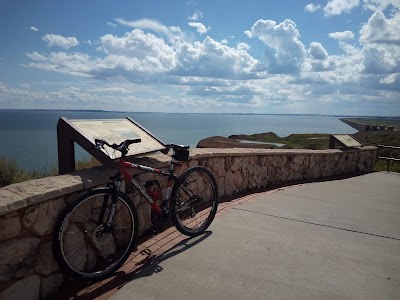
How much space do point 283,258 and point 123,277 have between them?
163cm

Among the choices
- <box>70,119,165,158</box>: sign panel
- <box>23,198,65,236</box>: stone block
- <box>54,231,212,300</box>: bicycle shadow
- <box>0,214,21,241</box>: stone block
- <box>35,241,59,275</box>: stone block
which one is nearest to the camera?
<box>0,214,21,241</box>: stone block

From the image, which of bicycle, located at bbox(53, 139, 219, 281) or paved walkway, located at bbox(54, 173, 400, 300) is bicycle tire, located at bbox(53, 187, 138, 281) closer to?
bicycle, located at bbox(53, 139, 219, 281)

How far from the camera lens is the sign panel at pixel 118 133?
3.63 metres

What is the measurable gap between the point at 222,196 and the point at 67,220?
357 cm

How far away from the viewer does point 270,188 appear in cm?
718

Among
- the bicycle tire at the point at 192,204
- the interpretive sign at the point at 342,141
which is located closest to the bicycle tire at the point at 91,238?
the bicycle tire at the point at 192,204

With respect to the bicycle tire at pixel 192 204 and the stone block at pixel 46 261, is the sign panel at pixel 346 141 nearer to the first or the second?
the bicycle tire at pixel 192 204

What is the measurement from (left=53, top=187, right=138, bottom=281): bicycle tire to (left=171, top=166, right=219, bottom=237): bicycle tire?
0.65m

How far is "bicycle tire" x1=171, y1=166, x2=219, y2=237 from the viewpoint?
403cm

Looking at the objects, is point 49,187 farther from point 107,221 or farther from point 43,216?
point 107,221

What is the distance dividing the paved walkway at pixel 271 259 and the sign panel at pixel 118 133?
1.06 meters

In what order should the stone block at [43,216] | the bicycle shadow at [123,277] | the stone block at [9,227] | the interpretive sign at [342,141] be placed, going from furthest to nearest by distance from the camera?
the interpretive sign at [342,141] < the bicycle shadow at [123,277] < the stone block at [43,216] < the stone block at [9,227]

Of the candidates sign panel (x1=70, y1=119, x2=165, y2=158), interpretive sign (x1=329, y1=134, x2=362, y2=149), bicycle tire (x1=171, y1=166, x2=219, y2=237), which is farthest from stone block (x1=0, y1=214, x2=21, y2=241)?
interpretive sign (x1=329, y1=134, x2=362, y2=149)

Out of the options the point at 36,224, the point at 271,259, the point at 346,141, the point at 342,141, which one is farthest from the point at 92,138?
the point at 346,141
